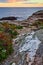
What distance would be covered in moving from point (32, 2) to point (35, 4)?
2.8 inches

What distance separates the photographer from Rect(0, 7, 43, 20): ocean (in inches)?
154

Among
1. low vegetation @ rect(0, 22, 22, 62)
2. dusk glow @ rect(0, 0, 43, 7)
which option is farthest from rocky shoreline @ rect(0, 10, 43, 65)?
dusk glow @ rect(0, 0, 43, 7)

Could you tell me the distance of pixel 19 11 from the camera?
3953mm

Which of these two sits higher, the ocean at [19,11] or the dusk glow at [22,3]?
the dusk glow at [22,3]

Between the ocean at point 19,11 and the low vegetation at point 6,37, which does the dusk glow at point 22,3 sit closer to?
the ocean at point 19,11

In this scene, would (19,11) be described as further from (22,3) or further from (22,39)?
(22,39)

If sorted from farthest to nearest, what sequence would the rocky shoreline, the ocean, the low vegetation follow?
the ocean → the low vegetation → the rocky shoreline

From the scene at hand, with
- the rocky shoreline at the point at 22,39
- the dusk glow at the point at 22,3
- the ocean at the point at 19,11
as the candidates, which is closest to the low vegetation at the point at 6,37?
the rocky shoreline at the point at 22,39

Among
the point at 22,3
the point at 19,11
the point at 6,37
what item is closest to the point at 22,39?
the point at 6,37

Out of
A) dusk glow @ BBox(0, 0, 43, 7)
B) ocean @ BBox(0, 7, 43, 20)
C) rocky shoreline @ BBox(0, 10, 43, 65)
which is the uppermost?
dusk glow @ BBox(0, 0, 43, 7)

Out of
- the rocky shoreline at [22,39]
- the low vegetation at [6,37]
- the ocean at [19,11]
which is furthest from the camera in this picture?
the ocean at [19,11]

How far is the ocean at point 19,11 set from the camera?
12.8ft

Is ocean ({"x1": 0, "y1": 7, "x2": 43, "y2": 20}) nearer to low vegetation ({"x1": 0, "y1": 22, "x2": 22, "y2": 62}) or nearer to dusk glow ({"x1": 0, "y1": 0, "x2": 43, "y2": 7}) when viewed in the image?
dusk glow ({"x1": 0, "y1": 0, "x2": 43, "y2": 7})

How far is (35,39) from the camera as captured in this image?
3.57 metres
